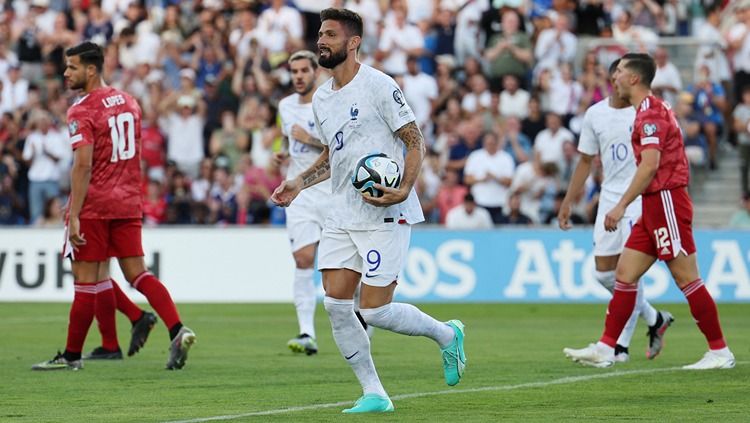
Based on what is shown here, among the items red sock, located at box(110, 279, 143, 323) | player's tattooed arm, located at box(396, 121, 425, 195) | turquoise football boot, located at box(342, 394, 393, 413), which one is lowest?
red sock, located at box(110, 279, 143, 323)

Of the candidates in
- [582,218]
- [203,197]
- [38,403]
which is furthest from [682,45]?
[38,403]

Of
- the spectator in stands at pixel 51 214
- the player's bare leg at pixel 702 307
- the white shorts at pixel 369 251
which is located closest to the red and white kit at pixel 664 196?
the player's bare leg at pixel 702 307

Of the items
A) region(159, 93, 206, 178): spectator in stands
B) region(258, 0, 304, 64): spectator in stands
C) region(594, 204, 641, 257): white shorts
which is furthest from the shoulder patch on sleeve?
region(258, 0, 304, 64): spectator in stands

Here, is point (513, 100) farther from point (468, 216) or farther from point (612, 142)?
point (612, 142)

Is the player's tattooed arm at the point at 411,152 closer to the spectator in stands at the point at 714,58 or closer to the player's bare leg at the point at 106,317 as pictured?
the player's bare leg at the point at 106,317

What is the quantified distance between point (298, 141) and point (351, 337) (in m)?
5.02

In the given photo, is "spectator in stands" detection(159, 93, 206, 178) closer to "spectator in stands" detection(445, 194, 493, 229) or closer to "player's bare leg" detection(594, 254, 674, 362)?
"spectator in stands" detection(445, 194, 493, 229)

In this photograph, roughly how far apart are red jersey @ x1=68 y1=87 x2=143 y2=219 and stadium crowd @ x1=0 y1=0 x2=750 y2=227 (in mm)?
10901

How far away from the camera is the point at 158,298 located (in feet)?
39.9

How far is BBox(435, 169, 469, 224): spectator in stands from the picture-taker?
23344mm

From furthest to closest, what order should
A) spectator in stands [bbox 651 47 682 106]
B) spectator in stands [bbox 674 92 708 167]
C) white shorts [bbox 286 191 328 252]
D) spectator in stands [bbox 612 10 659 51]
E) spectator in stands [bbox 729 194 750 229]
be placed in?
spectator in stands [bbox 612 10 659 51], spectator in stands [bbox 651 47 682 106], spectator in stands [bbox 674 92 708 167], spectator in stands [bbox 729 194 750 229], white shorts [bbox 286 191 328 252]

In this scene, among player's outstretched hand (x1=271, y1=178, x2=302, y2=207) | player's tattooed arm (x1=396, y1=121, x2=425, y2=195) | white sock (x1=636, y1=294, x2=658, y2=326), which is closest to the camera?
player's tattooed arm (x1=396, y1=121, x2=425, y2=195)

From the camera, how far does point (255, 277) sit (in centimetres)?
2161

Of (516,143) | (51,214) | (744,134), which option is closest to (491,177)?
(516,143)
